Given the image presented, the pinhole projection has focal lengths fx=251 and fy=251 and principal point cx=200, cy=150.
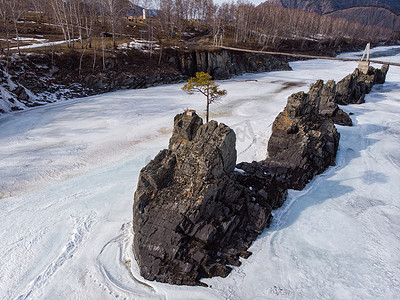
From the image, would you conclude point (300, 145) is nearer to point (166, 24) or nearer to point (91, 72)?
point (91, 72)

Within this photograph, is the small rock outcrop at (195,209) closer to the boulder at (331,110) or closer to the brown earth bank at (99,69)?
the boulder at (331,110)

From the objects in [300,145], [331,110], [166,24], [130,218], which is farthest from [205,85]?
[166,24]

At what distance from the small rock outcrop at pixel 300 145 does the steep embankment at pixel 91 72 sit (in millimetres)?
28082

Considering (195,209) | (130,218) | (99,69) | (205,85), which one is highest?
(205,85)

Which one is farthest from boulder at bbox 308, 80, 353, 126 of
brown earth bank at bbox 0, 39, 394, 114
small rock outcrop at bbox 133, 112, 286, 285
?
brown earth bank at bbox 0, 39, 394, 114

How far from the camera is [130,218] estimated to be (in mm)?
13000

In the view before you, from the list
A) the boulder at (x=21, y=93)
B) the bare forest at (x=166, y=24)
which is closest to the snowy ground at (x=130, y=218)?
the boulder at (x=21, y=93)

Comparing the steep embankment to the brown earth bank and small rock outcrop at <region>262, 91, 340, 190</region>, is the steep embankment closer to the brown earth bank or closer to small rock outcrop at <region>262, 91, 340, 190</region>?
the brown earth bank

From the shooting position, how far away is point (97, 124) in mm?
25422

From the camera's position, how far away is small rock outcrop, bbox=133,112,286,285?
32.6 feet

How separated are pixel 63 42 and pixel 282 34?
75.2 meters

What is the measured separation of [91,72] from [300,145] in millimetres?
33498

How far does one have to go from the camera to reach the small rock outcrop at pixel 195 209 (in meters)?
9.93

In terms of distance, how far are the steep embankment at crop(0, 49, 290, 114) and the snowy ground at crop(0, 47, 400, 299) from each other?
217 inches
